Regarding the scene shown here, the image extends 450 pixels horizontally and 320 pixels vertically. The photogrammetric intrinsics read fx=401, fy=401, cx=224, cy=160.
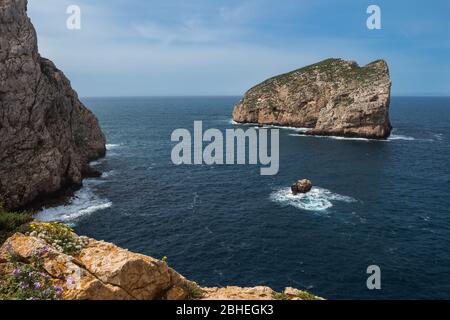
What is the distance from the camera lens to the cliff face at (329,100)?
142500 mm

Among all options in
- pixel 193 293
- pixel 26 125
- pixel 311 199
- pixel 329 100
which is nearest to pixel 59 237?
pixel 193 293

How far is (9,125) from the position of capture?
222ft

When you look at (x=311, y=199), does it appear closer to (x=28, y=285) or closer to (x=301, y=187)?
(x=301, y=187)

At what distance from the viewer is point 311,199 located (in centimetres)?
7488

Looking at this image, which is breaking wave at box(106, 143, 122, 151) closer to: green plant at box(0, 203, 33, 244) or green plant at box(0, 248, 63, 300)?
green plant at box(0, 203, 33, 244)

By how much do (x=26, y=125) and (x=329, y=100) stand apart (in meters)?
117

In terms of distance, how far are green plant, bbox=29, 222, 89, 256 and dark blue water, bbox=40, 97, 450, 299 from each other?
106 feet

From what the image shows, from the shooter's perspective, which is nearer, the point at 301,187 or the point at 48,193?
the point at 48,193

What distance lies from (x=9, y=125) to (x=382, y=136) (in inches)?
4591

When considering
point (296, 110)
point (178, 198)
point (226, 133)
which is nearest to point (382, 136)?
point (296, 110)

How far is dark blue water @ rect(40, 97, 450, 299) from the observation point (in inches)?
1913

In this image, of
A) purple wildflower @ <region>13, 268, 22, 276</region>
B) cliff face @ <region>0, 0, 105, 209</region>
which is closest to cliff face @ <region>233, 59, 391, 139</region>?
cliff face @ <region>0, 0, 105, 209</region>

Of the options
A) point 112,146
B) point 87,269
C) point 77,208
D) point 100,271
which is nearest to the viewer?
point 100,271

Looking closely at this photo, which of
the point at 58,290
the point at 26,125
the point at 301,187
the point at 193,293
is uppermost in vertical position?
the point at 26,125
